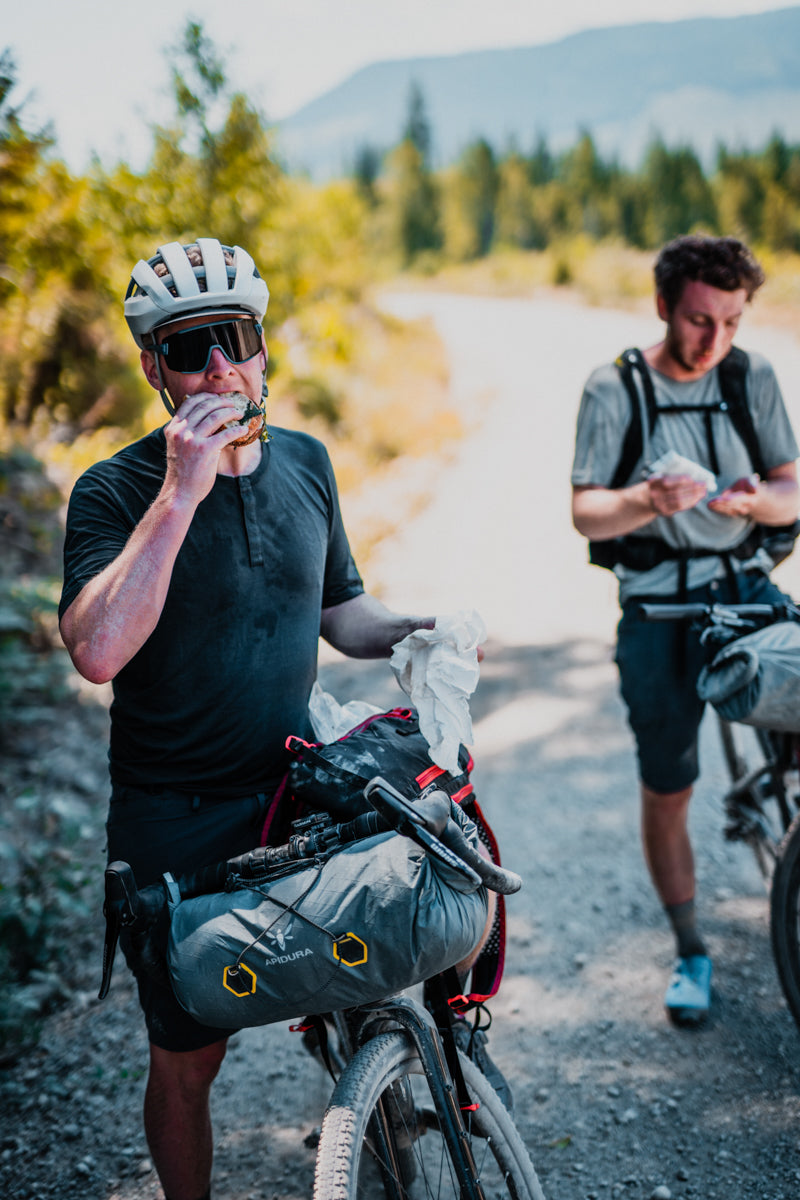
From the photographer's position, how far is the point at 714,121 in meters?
188

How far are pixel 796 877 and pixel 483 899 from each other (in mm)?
1654

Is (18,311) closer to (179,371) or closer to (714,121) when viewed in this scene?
(179,371)

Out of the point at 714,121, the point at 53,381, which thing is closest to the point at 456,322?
the point at 53,381

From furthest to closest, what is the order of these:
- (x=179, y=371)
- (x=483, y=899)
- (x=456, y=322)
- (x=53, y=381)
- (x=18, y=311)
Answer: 1. (x=456, y=322)
2. (x=53, y=381)
3. (x=18, y=311)
4. (x=179, y=371)
5. (x=483, y=899)

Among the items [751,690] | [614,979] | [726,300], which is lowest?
[614,979]

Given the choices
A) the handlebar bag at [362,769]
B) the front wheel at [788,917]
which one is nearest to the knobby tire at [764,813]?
the front wheel at [788,917]

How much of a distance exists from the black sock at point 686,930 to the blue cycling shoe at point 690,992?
0.02m

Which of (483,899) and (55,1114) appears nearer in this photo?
(483,899)

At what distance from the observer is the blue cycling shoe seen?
324cm

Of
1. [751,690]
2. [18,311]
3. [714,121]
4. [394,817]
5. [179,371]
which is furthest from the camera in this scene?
[714,121]

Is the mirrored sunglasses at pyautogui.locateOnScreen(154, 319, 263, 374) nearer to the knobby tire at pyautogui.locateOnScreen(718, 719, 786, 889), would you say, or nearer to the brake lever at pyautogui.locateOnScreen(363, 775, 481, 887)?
the brake lever at pyautogui.locateOnScreen(363, 775, 481, 887)

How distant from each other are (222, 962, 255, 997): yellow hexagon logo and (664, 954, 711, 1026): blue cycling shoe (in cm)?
219

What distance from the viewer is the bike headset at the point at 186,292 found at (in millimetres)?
2057

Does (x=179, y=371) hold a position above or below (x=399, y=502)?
above
